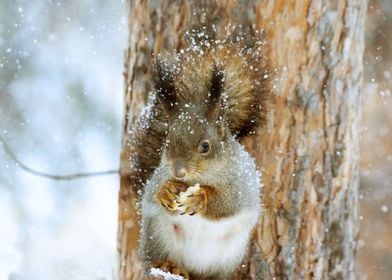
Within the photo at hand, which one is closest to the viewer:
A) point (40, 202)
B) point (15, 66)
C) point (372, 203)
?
point (372, 203)

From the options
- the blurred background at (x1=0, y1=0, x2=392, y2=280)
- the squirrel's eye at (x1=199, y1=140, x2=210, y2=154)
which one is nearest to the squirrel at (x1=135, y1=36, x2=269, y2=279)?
the squirrel's eye at (x1=199, y1=140, x2=210, y2=154)

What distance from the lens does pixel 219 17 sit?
4.02 feet

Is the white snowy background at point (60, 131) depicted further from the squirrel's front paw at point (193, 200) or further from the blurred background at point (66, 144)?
the squirrel's front paw at point (193, 200)

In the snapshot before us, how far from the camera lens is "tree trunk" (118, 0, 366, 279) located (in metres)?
1.22

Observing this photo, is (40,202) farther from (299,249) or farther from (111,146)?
(299,249)

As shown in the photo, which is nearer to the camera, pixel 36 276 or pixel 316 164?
pixel 316 164

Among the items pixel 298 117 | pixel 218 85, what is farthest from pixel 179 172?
pixel 298 117

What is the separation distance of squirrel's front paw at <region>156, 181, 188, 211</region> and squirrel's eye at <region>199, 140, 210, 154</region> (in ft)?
0.25

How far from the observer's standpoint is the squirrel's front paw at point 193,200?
1.12 meters

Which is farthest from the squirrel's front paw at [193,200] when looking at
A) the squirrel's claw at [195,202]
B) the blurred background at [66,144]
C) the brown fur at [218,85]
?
the blurred background at [66,144]

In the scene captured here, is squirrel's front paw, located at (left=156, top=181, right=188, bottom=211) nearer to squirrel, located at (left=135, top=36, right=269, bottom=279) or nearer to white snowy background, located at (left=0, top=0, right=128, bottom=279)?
squirrel, located at (left=135, top=36, right=269, bottom=279)

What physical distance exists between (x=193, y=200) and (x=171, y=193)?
0.04 metres

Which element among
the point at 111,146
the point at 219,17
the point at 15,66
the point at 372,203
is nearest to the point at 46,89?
the point at 15,66

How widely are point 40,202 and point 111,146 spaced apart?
0.36m
